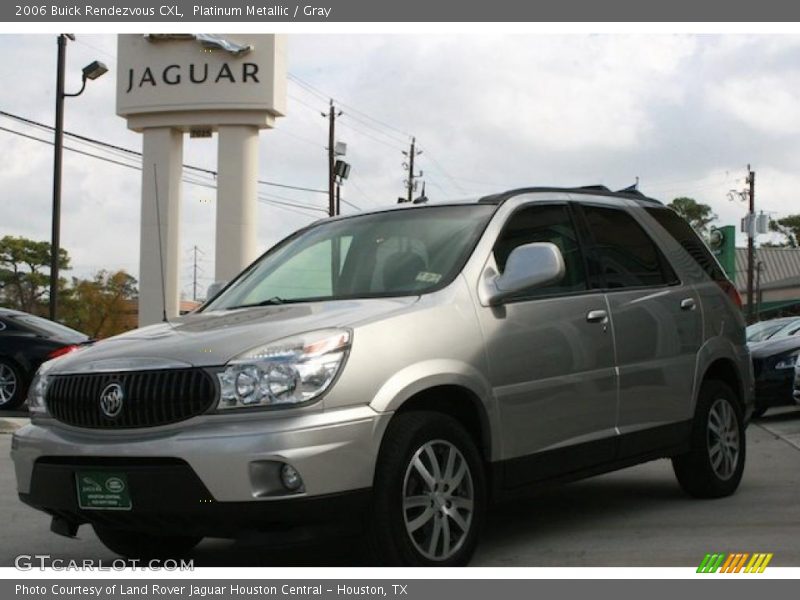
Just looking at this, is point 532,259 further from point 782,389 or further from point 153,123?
point 153,123

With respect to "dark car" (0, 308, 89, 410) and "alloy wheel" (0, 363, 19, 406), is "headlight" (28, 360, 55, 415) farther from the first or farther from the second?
"alloy wheel" (0, 363, 19, 406)

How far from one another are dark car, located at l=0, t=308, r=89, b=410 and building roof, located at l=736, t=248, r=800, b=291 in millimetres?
70825

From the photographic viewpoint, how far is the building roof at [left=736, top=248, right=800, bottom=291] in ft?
265

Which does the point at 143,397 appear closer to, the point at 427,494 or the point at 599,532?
the point at 427,494

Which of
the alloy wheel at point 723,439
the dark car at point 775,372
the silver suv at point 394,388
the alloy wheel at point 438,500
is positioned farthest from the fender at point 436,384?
the dark car at point 775,372

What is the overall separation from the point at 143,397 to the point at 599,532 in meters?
2.77

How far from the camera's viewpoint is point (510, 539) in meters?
5.91

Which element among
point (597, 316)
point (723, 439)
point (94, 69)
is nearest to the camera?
point (597, 316)

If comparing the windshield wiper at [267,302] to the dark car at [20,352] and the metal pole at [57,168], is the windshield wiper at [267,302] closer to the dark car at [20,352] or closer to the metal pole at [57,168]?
the dark car at [20,352]

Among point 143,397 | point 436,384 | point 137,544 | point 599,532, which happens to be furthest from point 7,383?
point 436,384

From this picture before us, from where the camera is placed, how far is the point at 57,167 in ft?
80.8

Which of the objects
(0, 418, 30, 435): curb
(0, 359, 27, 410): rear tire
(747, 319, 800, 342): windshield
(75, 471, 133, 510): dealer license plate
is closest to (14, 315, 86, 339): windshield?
(0, 359, 27, 410): rear tire
